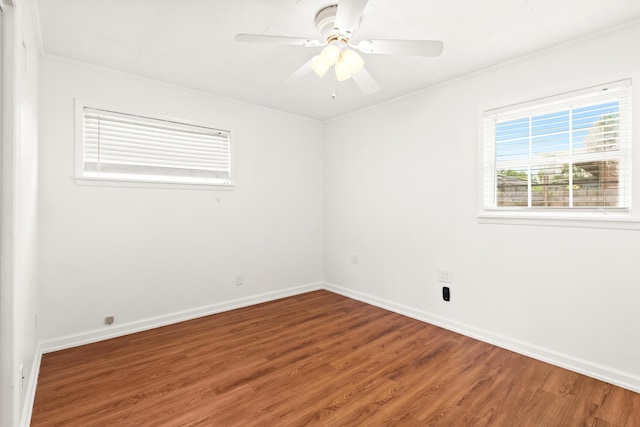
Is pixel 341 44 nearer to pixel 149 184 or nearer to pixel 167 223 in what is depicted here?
pixel 149 184

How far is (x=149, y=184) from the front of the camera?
3.11m

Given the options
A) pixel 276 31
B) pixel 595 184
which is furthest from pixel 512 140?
pixel 276 31

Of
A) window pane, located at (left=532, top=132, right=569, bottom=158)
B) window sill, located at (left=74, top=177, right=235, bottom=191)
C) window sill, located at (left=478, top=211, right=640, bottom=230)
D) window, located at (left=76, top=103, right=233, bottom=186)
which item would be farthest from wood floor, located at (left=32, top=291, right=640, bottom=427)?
window pane, located at (left=532, top=132, right=569, bottom=158)

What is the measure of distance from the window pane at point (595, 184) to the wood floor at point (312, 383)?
1.29 m

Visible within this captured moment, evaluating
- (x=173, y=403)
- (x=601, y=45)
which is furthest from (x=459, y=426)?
(x=601, y=45)

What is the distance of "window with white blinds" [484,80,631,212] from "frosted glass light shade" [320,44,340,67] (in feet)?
5.68

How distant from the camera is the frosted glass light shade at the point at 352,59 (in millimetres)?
1932

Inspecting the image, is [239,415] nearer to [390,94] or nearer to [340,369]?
[340,369]

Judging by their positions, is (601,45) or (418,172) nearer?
(601,45)

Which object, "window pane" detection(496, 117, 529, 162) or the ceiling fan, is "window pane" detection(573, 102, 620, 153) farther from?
the ceiling fan

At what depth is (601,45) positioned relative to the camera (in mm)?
2246

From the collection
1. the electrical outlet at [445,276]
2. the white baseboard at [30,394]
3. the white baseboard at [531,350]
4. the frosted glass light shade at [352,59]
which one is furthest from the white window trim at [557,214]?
the white baseboard at [30,394]

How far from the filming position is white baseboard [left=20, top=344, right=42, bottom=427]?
1689 millimetres

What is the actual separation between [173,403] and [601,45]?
3794 millimetres
